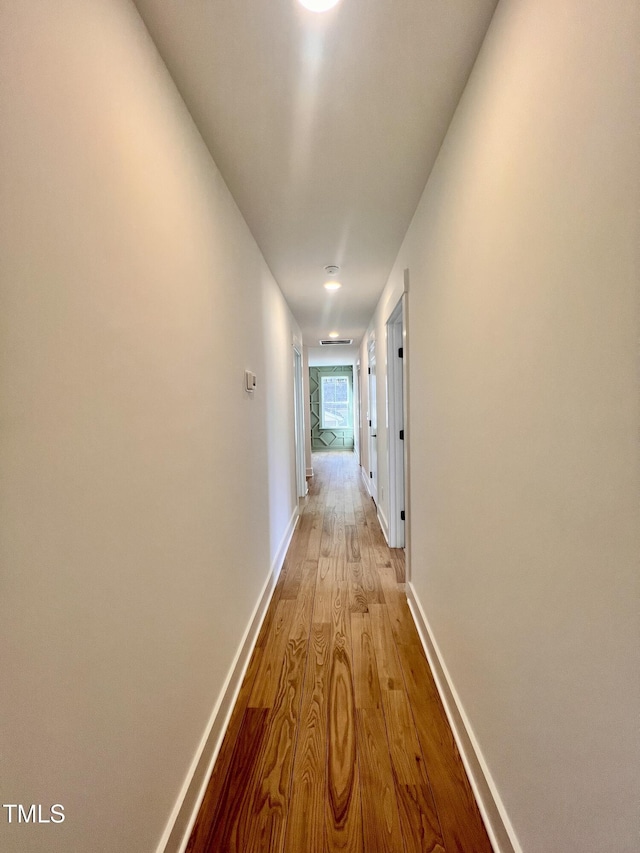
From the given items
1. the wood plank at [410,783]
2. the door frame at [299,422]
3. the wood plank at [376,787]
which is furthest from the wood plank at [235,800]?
the door frame at [299,422]

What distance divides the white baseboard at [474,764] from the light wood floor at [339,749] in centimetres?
3

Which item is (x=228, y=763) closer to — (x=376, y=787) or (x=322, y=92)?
(x=376, y=787)

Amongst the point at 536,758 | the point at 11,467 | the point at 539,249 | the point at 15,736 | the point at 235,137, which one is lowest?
the point at 536,758

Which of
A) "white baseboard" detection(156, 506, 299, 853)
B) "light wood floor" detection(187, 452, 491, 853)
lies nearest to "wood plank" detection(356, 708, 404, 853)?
"light wood floor" detection(187, 452, 491, 853)

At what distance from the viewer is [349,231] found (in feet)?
7.38

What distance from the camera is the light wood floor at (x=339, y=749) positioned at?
3.60ft

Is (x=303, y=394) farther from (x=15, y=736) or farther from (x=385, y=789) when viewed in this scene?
(x=15, y=736)

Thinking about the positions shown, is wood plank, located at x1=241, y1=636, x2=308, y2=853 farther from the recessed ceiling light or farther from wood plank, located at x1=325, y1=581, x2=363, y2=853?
the recessed ceiling light

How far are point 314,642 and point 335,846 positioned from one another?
0.93 metres

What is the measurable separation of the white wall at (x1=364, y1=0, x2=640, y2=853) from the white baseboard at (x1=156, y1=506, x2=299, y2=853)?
3.05 ft

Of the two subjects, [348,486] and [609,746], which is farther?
[348,486]

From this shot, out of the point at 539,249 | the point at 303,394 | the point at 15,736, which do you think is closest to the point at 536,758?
the point at 15,736

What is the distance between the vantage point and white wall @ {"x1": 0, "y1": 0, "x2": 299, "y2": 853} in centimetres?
58

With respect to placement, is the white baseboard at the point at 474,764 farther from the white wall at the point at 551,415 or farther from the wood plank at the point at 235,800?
the wood plank at the point at 235,800
